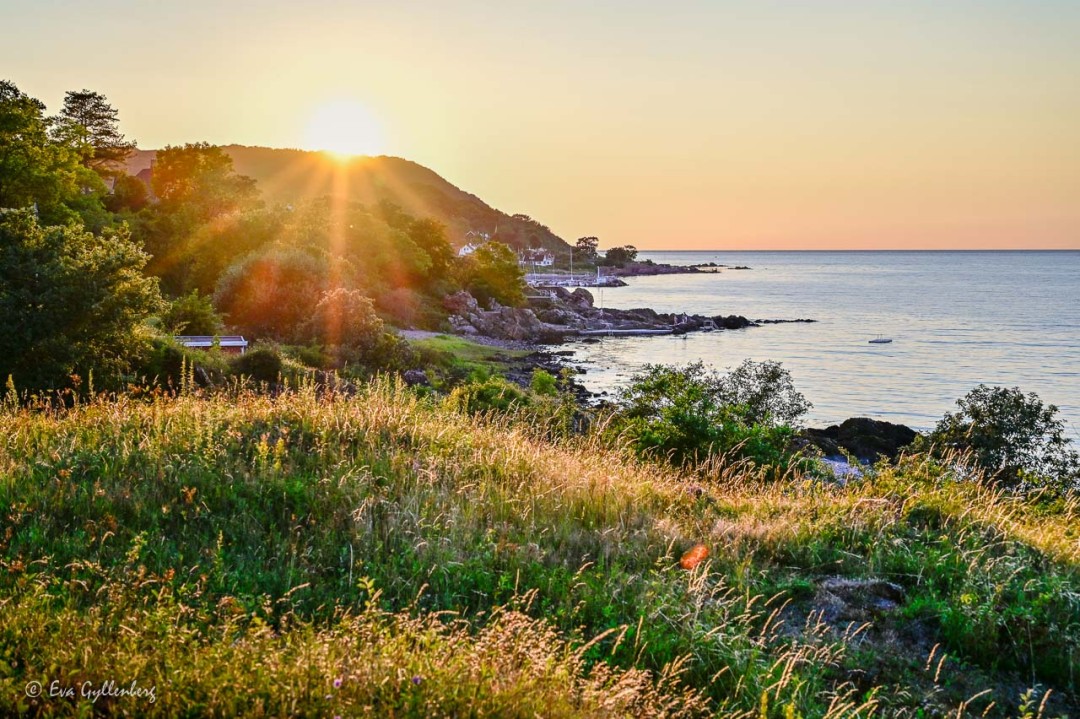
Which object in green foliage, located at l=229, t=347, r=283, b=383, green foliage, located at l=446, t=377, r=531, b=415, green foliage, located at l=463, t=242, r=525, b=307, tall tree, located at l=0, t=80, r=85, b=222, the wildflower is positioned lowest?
green foliage, located at l=446, t=377, r=531, b=415

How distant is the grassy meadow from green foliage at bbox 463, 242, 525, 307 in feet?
234

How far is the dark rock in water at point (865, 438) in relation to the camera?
30.5 m

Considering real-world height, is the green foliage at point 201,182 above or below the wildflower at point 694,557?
above

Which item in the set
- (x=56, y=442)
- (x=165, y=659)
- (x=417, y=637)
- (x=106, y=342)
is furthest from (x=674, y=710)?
(x=106, y=342)

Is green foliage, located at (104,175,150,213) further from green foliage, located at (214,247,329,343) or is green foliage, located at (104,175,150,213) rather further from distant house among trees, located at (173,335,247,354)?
distant house among trees, located at (173,335,247,354)

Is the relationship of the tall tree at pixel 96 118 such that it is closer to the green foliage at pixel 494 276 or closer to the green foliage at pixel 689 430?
the green foliage at pixel 494 276

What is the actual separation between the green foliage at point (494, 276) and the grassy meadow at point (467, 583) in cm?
7147

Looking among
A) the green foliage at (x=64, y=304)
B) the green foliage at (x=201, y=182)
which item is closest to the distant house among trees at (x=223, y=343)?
the green foliage at (x=64, y=304)

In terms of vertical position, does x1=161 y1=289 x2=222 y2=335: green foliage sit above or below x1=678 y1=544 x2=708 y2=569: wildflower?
above

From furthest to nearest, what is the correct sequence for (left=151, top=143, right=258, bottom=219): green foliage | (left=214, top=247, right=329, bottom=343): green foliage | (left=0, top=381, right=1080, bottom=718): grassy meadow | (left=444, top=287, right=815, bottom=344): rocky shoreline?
1. (left=444, top=287, right=815, bottom=344): rocky shoreline
2. (left=151, top=143, right=258, bottom=219): green foliage
3. (left=214, top=247, right=329, bottom=343): green foliage
4. (left=0, top=381, right=1080, bottom=718): grassy meadow

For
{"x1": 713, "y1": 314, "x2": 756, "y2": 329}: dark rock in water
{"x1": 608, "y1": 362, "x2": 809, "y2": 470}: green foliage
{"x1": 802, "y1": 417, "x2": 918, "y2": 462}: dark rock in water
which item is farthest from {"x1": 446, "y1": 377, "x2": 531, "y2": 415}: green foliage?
{"x1": 713, "y1": 314, "x2": 756, "y2": 329}: dark rock in water

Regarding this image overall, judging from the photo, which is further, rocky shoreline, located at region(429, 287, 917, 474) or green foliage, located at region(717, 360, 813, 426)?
rocky shoreline, located at region(429, 287, 917, 474)

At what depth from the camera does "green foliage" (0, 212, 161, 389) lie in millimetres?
19203

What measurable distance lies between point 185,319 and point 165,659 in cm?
3440
